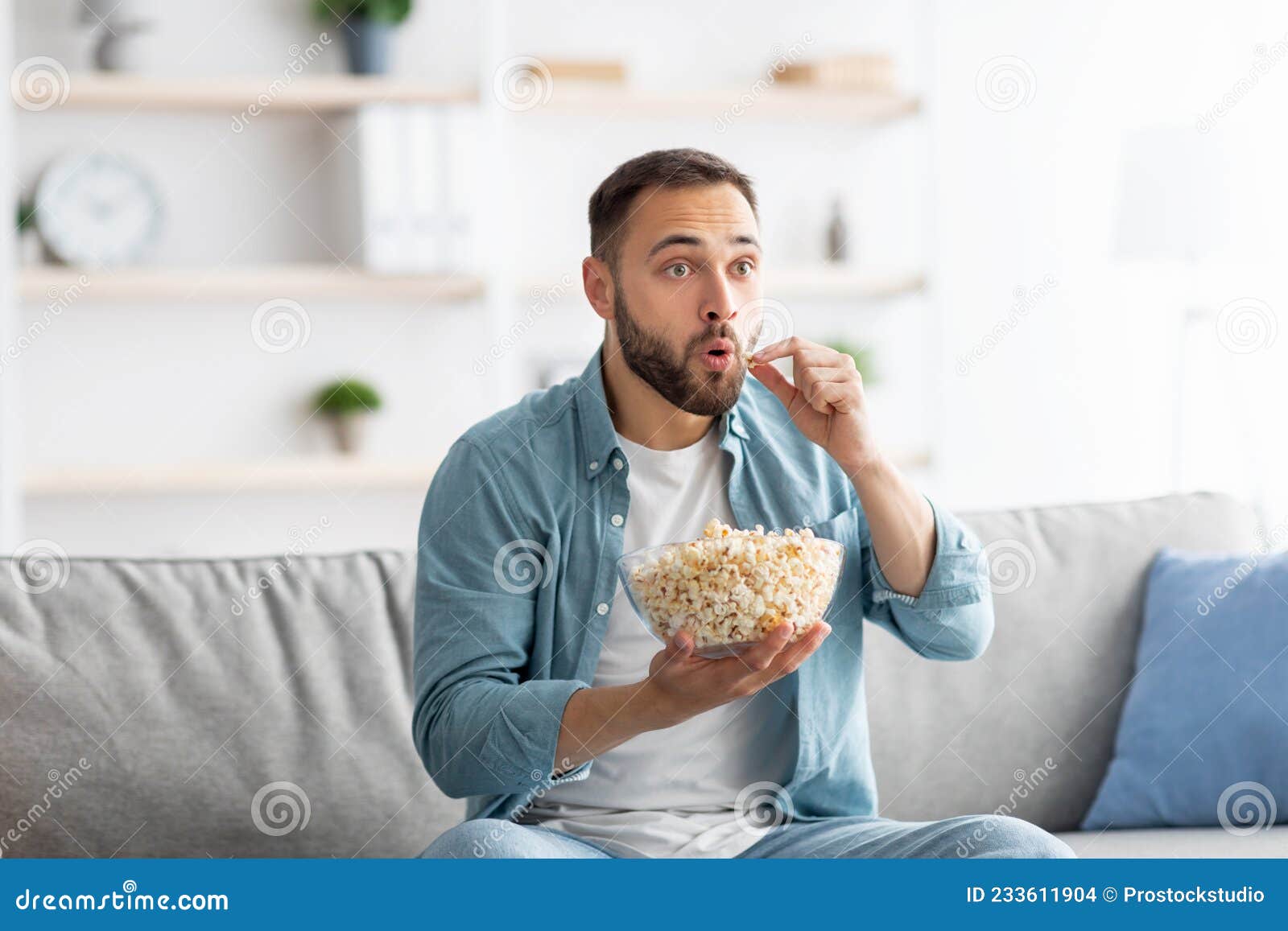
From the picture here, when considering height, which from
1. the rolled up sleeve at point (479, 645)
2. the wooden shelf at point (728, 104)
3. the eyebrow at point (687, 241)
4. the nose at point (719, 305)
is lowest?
the rolled up sleeve at point (479, 645)

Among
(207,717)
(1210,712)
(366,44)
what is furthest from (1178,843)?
(366,44)

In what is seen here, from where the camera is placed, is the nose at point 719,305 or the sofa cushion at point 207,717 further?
the sofa cushion at point 207,717

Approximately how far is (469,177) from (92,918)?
2686 millimetres

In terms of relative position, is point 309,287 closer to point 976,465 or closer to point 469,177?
point 469,177

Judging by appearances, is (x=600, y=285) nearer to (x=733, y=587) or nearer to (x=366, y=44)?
(x=733, y=587)

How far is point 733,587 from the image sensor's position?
123 cm

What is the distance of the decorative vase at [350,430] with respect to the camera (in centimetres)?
355

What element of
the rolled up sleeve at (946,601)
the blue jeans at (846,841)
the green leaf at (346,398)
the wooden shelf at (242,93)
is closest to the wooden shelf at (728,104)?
the wooden shelf at (242,93)

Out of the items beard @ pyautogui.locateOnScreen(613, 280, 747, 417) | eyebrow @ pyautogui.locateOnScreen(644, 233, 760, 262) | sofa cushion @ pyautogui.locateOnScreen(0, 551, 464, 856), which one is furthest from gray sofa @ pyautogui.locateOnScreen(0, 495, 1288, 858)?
eyebrow @ pyautogui.locateOnScreen(644, 233, 760, 262)

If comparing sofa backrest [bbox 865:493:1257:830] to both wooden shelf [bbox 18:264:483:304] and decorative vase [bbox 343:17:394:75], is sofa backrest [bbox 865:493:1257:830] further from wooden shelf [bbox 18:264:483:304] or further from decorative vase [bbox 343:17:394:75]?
decorative vase [bbox 343:17:394:75]

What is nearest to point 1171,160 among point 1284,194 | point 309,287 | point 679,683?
point 1284,194

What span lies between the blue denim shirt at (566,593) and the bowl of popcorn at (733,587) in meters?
0.17

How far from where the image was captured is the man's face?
151cm

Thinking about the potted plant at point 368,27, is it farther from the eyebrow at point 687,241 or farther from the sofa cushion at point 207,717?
the eyebrow at point 687,241
